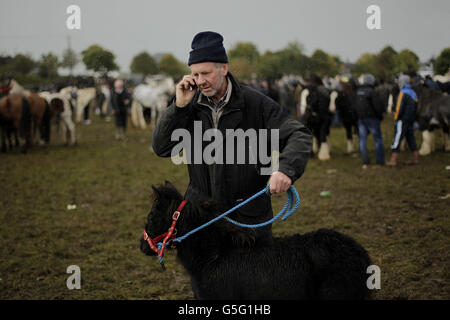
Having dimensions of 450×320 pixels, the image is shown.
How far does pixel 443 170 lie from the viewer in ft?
32.8

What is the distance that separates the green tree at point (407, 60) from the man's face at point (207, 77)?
382 inches

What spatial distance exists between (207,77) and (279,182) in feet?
2.84

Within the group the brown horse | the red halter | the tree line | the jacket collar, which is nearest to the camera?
the red halter

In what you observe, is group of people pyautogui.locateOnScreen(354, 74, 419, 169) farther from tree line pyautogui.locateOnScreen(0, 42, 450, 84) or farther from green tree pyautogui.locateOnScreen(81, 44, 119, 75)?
green tree pyautogui.locateOnScreen(81, 44, 119, 75)

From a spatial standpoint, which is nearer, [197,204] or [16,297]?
[197,204]

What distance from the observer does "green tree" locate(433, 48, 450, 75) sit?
10.3 m

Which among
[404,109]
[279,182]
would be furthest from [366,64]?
[279,182]

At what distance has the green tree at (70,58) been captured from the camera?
10298 millimetres

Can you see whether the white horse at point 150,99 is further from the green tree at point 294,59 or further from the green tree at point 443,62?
the green tree at point 443,62

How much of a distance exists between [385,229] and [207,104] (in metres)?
4.86

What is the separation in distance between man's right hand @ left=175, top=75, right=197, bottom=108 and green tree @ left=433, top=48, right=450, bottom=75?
9.81 metres

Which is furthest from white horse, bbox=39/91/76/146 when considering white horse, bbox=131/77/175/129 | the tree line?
white horse, bbox=131/77/175/129
